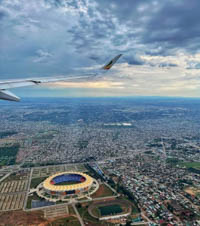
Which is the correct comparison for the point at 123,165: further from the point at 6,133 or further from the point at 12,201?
the point at 6,133

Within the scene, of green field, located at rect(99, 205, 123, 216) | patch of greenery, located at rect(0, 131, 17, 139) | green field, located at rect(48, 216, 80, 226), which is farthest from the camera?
patch of greenery, located at rect(0, 131, 17, 139)

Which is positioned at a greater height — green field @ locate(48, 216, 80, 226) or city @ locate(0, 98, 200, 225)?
green field @ locate(48, 216, 80, 226)

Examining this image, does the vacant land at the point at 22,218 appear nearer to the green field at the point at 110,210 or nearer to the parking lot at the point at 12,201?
the parking lot at the point at 12,201

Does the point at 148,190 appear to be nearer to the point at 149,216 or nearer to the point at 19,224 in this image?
the point at 149,216

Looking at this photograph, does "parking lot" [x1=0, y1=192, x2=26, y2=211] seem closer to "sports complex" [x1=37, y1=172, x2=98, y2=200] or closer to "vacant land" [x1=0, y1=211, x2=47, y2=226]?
"vacant land" [x1=0, y1=211, x2=47, y2=226]

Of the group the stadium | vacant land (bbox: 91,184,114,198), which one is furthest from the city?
the stadium

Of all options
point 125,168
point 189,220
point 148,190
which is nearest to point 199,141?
point 125,168

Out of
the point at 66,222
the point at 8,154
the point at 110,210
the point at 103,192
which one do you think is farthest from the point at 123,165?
the point at 8,154

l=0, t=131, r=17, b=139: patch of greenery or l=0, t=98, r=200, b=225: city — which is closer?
l=0, t=98, r=200, b=225: city
